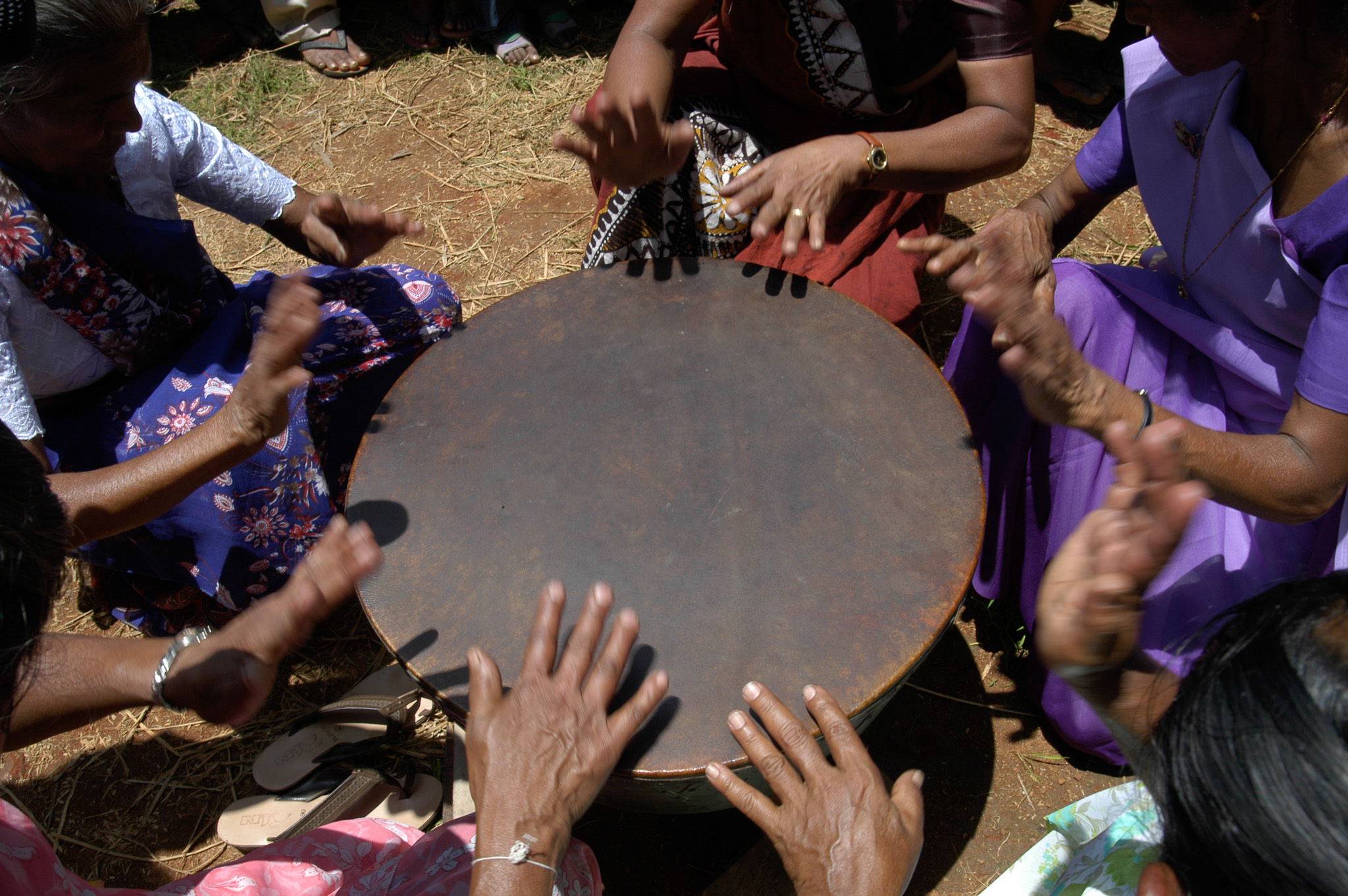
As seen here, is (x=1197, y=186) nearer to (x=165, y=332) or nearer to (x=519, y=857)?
(x=519, y=857)

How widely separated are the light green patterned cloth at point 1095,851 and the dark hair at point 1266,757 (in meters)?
0.16

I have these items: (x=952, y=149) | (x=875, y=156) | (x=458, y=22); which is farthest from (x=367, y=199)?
(x=952, y=149)

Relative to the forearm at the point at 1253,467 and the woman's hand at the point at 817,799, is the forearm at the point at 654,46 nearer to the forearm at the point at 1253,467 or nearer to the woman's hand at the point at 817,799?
the forearm at the point at 1253,467

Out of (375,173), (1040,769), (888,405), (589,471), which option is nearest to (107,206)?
(589,471)

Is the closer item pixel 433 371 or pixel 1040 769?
pixel 433 371

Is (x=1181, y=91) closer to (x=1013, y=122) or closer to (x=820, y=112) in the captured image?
(x=1013, y=122)

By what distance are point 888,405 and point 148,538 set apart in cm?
180

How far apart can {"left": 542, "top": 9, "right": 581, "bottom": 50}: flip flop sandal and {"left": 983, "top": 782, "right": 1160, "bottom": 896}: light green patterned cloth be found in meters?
4.11

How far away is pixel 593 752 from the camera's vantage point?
44.9 inches

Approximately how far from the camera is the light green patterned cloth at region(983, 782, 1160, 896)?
1.08 meters

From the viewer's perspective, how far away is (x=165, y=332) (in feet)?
6.26

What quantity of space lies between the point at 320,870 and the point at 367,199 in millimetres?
2985

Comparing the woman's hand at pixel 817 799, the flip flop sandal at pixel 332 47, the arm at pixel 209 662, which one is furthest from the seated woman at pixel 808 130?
the flip flop sandal at pixel 332 47

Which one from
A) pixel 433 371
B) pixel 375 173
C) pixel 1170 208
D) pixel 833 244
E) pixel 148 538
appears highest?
pixel 1170 208
